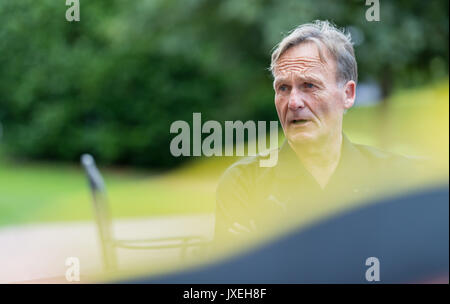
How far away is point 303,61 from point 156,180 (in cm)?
619

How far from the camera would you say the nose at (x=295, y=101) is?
170cm

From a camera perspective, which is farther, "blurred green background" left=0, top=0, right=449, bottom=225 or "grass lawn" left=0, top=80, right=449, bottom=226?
"blurred green background" left=0, top=0, right=449, bottom=225

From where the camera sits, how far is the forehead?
1.68 metres

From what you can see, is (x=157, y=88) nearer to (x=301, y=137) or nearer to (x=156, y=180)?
(x=156, y=180)

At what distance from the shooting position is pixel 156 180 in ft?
25.4

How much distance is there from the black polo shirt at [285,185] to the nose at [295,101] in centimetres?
16

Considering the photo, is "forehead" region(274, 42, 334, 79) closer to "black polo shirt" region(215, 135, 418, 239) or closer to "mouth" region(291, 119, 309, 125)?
"mouth" region(291, 119, 309, 125)

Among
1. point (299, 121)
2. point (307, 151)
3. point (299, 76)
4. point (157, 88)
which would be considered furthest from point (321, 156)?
point (157, 88)

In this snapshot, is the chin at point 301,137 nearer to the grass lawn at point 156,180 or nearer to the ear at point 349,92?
the ear at point 349,92

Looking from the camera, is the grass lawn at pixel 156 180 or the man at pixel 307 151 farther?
the grass lawn at pixel 156 180

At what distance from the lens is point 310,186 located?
185 cm

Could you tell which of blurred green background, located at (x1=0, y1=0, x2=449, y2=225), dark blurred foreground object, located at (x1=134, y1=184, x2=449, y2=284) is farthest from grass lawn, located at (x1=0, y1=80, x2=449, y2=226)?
dark blurred foreground object, located at (x1=134, y1=184, x2=449, y2=284)

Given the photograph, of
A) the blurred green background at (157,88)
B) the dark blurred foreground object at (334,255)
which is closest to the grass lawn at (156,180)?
the blurred green background at (157,88)
